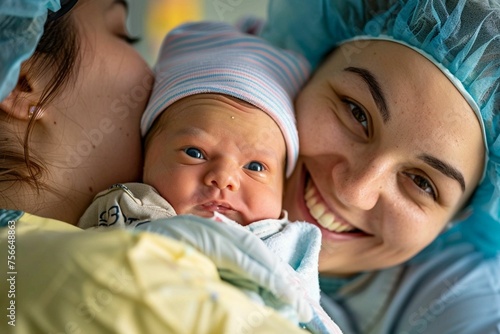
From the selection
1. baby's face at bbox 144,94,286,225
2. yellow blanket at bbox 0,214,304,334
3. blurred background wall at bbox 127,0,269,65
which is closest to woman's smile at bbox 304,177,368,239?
baby's face at bbox 144,94,286,225

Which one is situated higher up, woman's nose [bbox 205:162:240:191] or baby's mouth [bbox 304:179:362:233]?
woman's nose [bbox 205:162:240:191]

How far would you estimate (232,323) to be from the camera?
62 centimetres

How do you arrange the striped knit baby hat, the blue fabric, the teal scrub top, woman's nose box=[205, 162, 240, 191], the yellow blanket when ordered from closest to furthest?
the yellow blanket, the blue fabric, woman's nose box=[205, 162, 240, 191], the striped knit baby hat, the teal scrub top

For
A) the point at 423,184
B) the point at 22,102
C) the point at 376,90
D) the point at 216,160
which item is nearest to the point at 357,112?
the point at 376,90

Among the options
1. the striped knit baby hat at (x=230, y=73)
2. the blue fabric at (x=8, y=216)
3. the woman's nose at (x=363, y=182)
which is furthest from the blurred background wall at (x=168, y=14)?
the blue fabric at (x=8, y=216)

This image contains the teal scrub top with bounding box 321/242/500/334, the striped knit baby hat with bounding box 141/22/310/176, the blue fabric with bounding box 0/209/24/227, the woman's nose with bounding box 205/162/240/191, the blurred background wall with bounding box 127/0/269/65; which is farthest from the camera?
the blurred background wall with bounding box 127/0/269/65

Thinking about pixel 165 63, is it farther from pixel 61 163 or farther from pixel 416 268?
pixel 416 268

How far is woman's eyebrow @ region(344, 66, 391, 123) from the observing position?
3.42ft

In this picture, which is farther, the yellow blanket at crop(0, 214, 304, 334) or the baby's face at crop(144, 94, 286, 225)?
the baby's face at crop(144, 94, 286, 225)

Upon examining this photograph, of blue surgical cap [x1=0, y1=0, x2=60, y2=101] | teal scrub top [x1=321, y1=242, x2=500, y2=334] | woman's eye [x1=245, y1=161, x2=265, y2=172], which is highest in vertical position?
blue surgical cap [x1=0, y1=0, x2=60, y2=101]

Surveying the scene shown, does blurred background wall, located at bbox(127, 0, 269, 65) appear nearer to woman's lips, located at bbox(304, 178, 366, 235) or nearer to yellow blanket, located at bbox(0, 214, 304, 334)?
woman's lips, located at bbox(304, 178, 366, 235)

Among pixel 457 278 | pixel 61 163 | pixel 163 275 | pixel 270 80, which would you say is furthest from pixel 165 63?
pixel 457 278

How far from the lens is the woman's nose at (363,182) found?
1.04m

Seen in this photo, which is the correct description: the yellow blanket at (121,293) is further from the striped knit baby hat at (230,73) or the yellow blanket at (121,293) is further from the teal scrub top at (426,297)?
the teal scrub top at (426,297)
